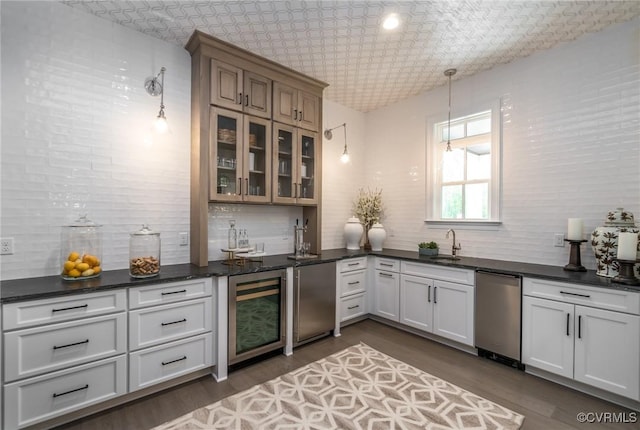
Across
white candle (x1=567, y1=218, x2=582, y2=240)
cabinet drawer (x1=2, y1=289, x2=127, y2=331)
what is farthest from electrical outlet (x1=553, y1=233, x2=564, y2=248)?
cabinet drawer (x1=2, y1=289, x2=127, y2=331)

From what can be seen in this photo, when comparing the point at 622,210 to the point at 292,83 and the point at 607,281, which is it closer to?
the point at 607,281

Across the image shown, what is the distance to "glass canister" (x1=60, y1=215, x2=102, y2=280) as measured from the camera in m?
2.09

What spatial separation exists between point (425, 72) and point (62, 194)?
3627 mm

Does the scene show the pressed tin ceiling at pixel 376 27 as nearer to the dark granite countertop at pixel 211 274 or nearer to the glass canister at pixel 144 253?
the glass canister at pixel 144 253

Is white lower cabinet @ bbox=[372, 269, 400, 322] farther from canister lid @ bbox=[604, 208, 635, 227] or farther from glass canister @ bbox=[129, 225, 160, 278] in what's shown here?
glass canister @ bbox=[129, 225, 160, 278]

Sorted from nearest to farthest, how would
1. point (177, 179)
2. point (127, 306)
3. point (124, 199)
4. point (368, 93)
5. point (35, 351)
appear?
1. point (35, 351)
2. point (127, 306)
3. point (124, 199)
4. point (177, 179)
5. point (368, 93)

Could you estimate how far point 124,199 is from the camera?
2.53 m

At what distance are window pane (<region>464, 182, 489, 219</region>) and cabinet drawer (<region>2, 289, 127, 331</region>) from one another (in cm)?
351

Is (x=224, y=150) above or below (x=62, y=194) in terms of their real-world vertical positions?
above

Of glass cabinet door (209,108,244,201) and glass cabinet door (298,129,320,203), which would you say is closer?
glass cabinet door (209,108,244,201)

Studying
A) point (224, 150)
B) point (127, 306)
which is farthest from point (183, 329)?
point (224, 150)

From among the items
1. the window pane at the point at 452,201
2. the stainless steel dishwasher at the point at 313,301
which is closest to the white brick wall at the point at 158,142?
the window pane at the point at 452,201

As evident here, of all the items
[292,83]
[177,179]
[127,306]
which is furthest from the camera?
[292,83]

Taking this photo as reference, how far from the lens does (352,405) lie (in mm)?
2094
